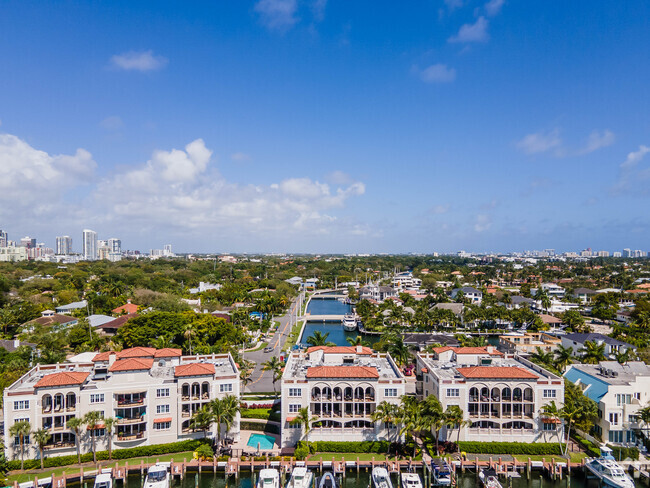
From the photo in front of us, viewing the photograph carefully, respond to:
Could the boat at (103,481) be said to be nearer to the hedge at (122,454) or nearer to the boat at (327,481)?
the hedge at (122,454)

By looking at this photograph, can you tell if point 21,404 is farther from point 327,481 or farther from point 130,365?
point 327,481

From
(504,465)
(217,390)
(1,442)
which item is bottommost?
(504,465)

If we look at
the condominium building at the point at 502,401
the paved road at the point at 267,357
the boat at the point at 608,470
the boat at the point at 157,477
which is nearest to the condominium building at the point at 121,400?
the boat at the point at 157,477

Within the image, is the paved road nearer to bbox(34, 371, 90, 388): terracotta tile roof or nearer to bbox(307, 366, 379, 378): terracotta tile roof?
bbox(307, 366, 379, 378): terracotta tile roof

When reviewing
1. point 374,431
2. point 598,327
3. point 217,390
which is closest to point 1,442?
point 217,390

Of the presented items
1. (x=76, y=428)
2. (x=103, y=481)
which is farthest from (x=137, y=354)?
(x=103, y=481)

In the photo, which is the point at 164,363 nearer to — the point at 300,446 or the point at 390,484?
the point at 300,446

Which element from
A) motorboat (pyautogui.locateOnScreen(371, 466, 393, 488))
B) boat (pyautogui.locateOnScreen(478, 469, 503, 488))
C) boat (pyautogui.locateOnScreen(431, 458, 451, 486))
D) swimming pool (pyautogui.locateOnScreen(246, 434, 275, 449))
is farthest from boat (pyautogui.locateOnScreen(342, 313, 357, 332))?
motorboat (pyautogui.locateOnScreen(371, 466, 393, 488))
